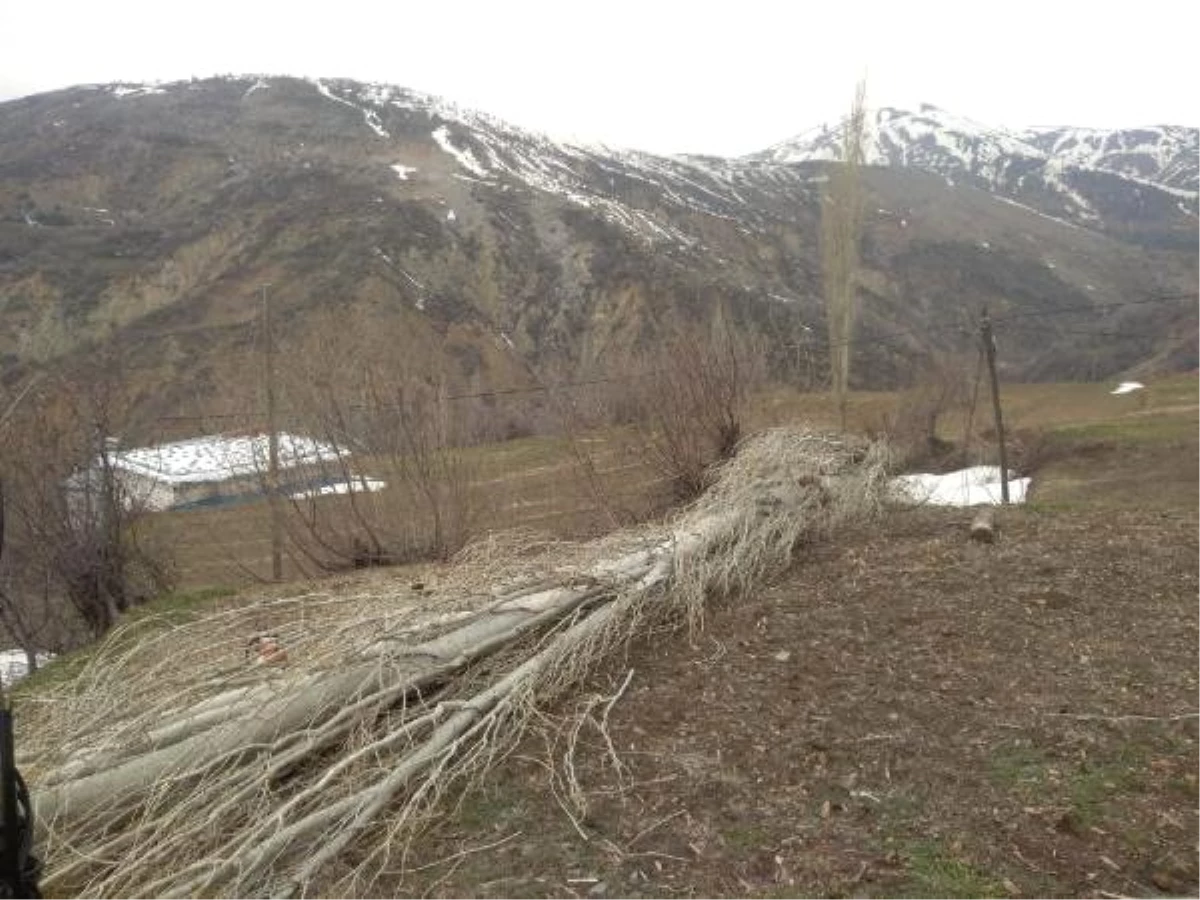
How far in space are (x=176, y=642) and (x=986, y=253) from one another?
101 metres

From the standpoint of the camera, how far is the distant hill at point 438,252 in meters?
47.2

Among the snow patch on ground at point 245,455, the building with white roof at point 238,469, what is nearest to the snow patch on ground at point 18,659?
the building with white roof at point 238,469

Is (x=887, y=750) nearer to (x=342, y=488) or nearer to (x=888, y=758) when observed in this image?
(x=888, y=758)

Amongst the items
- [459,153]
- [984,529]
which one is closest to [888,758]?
[984,529]

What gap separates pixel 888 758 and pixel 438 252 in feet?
179

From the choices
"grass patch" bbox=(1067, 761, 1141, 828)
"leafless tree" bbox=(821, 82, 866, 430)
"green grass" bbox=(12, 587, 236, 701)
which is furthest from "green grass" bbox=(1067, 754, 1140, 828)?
"leafless tree" bbox=(821, 82, 866, 430)

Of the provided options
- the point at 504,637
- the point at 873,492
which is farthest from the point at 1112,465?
the point at 504,637

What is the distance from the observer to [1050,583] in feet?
15.7

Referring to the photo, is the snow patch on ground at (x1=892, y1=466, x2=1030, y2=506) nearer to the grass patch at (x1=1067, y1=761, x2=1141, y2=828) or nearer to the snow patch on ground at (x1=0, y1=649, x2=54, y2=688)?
the grass patch at (x1=1067, y1=761, x2=1141, y2=828)

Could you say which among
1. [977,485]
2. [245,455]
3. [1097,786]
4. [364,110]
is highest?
[364,110]

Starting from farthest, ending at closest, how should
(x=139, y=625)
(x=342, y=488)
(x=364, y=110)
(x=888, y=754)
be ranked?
1. (x=364, y=110)
2. (x=342, y=488)
3. (x=139, y=625)
4. (x=888, y=754)

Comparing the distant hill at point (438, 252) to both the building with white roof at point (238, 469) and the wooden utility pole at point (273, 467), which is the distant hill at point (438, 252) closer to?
the building with white roof at point (238, 469)

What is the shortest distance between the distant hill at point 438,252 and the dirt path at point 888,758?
19292 mm

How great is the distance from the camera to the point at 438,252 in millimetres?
55312
